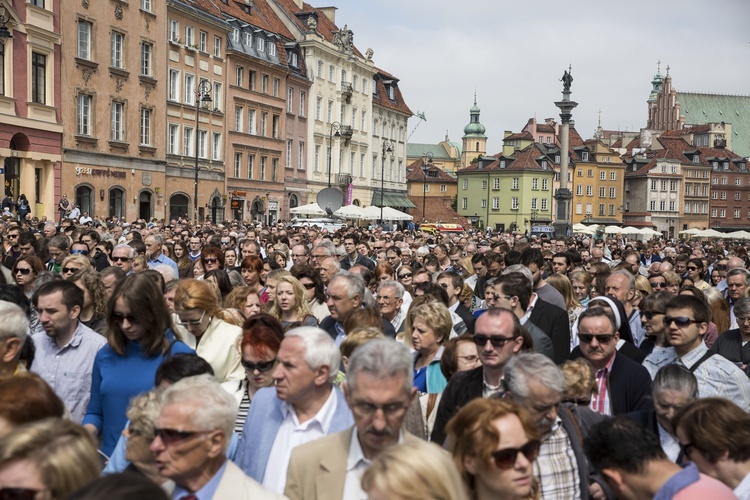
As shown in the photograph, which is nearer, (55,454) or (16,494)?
(16,494)

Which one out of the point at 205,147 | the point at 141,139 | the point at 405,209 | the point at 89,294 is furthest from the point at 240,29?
the point at 89,294

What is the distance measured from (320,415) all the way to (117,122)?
129 feet

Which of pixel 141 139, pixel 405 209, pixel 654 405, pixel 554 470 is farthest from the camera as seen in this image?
pixel 405 209

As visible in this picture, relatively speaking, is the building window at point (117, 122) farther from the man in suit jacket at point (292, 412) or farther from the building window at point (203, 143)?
the man in suit jacket at point (292, 412)

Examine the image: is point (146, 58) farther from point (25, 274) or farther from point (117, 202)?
point (25, 274)

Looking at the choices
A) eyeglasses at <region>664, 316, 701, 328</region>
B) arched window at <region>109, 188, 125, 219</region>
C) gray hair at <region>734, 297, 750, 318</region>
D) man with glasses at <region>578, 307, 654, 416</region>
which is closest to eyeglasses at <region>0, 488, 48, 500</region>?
man with glasses at <region>578, 307, 654, 416</region>

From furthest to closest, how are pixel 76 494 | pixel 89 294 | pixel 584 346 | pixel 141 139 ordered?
1. pixel 141 139
2. pixel 89 294
3. pixel 584 346
4. pixel 76 494

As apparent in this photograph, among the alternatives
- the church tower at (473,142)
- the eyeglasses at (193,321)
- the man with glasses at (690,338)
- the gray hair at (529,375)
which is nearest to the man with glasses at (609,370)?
the man with glasses at (690,338)

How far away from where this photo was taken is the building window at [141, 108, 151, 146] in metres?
42.7

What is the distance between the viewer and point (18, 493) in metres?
2.74

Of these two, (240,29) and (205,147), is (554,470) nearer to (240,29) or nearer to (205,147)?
(205,147)

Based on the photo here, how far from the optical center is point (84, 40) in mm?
38000

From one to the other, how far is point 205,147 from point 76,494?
4818 centimetres

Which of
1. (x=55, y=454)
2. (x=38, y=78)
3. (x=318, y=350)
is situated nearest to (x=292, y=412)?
(x=318, y=350)
